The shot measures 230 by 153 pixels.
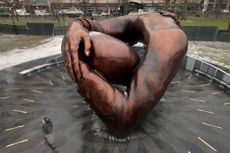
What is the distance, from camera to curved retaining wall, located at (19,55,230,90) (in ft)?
55.8

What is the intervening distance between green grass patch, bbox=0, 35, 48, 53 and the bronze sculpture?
80.7 ft

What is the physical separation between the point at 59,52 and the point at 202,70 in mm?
16025

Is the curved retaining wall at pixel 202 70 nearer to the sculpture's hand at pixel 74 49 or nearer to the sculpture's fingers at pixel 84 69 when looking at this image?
the sculpture's hand at pixel 74 49

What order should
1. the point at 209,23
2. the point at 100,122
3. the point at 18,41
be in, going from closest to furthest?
the point at 100,122
the point at 18,41
the point at 209,23

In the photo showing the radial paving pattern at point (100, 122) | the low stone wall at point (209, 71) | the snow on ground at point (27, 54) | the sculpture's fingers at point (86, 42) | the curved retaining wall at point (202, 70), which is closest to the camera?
Answer: the sculpture's fingers at point (86, 42)

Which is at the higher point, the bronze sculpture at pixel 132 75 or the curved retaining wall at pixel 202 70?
the bronze sculpture at pixel 132 75

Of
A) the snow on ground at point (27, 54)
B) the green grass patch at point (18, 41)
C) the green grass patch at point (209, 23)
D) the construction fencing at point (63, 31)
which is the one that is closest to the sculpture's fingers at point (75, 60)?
the snow on ground at point (27, 54)

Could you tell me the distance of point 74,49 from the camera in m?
8.69

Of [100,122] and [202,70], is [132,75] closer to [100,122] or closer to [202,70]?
[100,122]

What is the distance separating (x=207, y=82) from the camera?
57.8 feet

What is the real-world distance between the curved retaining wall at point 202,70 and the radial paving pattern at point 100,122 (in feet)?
2.85

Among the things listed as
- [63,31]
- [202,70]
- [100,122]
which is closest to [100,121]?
[100,122]

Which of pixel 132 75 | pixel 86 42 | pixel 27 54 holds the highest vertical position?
pixel 86 42

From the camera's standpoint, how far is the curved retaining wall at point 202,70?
17.0 metres
